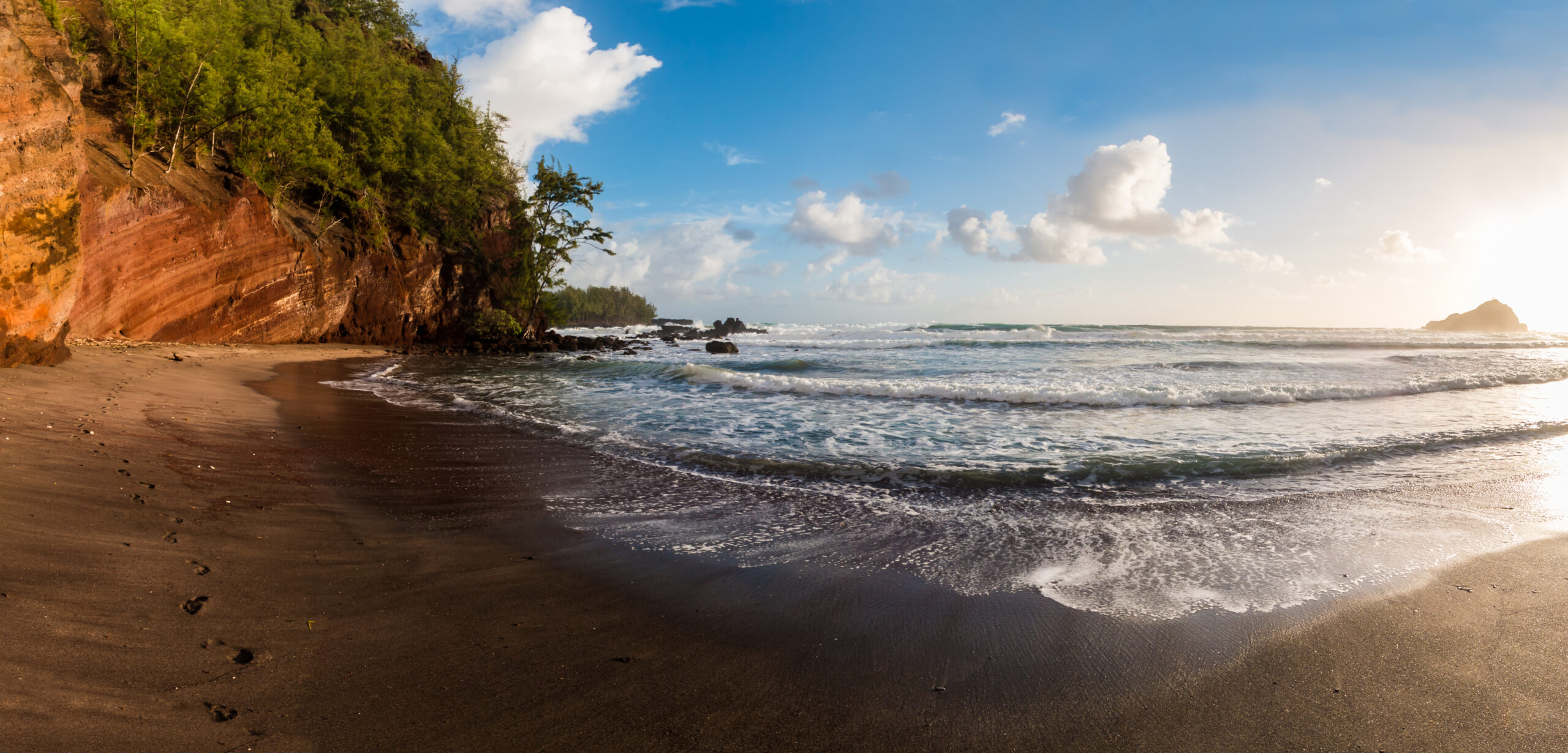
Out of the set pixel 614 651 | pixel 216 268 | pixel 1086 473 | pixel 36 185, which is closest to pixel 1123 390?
pixel 1086 473

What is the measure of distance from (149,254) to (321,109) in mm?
12515

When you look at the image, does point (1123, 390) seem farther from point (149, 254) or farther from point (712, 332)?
point (712, 332)

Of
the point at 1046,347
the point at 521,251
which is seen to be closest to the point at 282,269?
the point at 521,251

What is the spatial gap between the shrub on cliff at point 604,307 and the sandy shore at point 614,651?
291 feet

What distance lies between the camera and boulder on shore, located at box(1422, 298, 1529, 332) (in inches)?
3061

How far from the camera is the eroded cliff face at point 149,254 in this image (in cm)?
823

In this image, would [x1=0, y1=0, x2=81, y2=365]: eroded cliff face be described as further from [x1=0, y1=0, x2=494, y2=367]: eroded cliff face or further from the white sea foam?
the white sea foam

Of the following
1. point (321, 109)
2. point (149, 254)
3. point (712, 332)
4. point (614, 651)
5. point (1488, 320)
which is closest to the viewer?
point (614, 651)

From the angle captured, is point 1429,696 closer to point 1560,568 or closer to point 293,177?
point 1560,568

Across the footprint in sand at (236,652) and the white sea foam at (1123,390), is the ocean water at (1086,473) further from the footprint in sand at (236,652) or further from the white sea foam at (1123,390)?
the footprint in sand at (236,652)

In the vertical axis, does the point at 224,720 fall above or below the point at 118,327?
below

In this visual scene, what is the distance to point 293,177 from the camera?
23.2 metres

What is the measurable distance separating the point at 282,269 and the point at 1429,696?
95.7 feet

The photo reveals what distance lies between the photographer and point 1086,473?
6.91 meters
